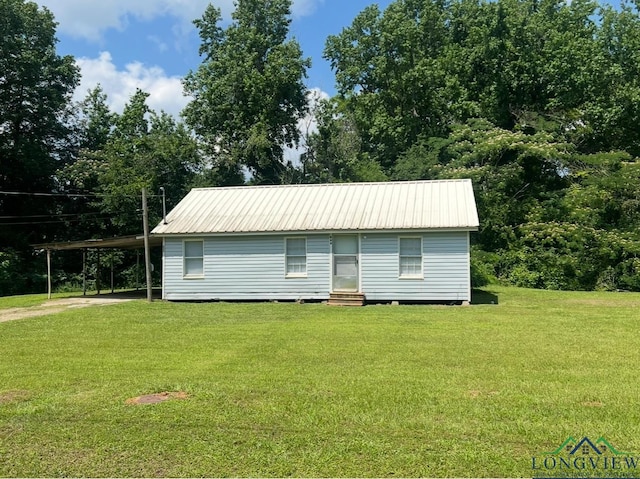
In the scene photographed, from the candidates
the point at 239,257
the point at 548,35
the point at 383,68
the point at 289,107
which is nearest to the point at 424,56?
the point at 383,68

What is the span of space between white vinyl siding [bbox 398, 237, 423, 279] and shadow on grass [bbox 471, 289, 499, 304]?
196cm

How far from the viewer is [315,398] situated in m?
5.68

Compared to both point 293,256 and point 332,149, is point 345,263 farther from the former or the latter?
point 332,149

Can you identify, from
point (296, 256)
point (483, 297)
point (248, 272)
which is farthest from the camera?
point (483, 297)

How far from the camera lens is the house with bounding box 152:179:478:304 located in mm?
15844

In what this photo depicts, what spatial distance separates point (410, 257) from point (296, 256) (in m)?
3.50

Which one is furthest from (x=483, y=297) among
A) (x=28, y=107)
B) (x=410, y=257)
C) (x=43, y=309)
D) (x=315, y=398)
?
(x=28, y=107)

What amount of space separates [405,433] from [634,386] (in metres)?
3.09

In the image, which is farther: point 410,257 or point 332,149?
point 332,149

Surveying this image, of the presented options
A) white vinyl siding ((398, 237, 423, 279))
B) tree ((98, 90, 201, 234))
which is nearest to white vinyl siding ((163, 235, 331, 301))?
white vinyl siding ((398, 237, 423, 279))

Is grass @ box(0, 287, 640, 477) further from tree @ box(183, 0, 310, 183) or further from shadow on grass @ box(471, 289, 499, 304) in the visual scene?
tree @ box(183, 0, 310, 183)

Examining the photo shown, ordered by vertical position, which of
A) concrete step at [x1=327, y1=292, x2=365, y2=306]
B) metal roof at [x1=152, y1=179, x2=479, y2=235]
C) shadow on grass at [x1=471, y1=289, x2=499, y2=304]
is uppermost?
metal roof at [x1=152, y1=179, x2=479, y2=235]

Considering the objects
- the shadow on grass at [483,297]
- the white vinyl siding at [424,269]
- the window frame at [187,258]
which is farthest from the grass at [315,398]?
the window frame at [187,258]

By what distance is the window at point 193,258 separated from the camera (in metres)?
17.4
